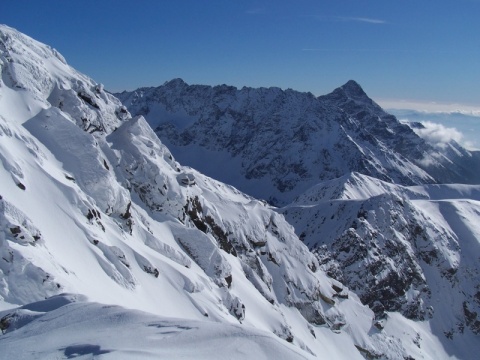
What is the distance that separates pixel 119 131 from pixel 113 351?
169 ft

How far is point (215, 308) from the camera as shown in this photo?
44.8 metres

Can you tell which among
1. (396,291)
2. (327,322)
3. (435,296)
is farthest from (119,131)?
(435,296)

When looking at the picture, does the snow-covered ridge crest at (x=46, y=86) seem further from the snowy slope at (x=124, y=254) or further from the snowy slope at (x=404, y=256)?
the snowy slope at (x=404, y=256)

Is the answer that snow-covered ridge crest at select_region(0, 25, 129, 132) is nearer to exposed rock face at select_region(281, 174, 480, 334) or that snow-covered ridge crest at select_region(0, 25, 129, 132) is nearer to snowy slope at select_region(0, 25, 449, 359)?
snowy slope at select_region(0, 25, 449, 359)

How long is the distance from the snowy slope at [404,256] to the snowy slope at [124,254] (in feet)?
49.2

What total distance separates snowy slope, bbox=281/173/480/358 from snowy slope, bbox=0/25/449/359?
591 inches

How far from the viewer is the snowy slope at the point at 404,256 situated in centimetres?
9881

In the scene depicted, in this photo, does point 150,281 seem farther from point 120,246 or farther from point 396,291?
point 396,291

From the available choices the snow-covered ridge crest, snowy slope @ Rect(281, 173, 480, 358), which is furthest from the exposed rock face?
the snow-covered ridge crest

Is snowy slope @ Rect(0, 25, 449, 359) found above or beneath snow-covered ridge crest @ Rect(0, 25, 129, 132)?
beneath

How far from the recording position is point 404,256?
355 ft

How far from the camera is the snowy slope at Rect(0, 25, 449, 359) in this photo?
12703mm

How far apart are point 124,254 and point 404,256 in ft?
289

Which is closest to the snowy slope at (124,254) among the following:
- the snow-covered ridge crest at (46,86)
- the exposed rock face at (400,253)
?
the snow-covered ridge crest at (46,86)
